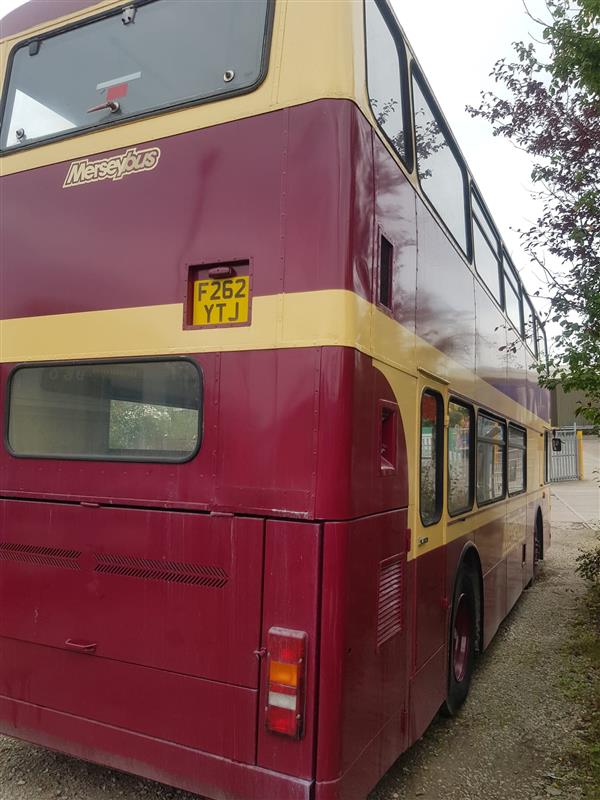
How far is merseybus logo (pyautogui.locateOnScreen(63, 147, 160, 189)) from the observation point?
301 centimetres

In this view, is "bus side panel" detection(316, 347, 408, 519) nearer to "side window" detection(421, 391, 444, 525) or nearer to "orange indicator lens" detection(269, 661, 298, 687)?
"orange indicator lens" detection(269, 661, 298, 687)

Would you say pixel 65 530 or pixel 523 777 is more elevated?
pixel 65 530

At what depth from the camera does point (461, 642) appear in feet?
15.6

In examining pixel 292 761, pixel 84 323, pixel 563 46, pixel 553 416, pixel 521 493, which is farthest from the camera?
pixel 553 416

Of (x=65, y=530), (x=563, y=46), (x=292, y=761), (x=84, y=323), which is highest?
(x=563, y=46)

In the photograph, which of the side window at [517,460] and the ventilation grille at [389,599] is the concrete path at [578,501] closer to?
the side window at [517,460]

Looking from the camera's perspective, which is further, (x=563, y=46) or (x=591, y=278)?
(x=591, y=278)

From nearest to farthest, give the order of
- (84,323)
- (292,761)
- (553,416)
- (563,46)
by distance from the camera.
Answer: (292,761) → (84,323) → (563,46) → (553,416)

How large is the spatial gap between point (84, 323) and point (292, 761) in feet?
6.98

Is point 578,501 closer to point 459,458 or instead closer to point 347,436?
point 459,458

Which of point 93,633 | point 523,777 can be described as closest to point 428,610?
point 523,777

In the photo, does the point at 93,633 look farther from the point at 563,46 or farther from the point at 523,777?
the point at 563,46

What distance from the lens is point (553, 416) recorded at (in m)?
11.9

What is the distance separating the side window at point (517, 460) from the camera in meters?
6.77
